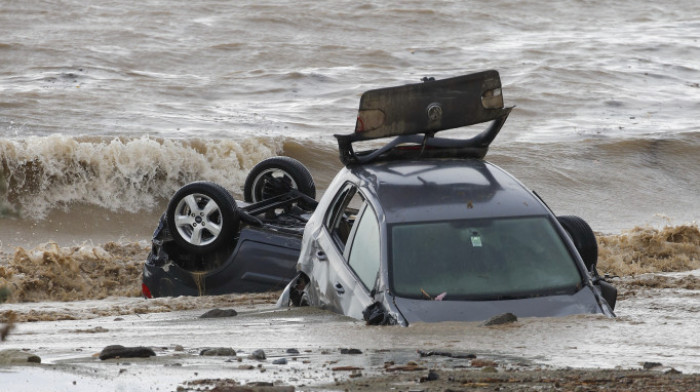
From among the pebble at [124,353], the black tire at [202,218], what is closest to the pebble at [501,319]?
the pebble at [124,353]

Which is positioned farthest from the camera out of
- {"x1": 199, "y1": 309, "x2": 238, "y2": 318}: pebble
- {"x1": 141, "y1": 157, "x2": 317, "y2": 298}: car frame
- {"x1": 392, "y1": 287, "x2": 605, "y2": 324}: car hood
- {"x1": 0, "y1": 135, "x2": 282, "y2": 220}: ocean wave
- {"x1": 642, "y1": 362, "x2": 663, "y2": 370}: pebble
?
{"x1": 0, "y1": 135, "x2": 282, "y2": 220}: ocean wave

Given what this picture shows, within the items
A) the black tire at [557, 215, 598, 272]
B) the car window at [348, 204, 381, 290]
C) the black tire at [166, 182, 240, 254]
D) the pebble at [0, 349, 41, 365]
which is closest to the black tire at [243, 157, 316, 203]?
the black tire at [166, 182, 240, 254]

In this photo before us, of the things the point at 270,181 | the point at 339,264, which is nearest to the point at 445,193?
the point at 339,264

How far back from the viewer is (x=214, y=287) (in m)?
9.06

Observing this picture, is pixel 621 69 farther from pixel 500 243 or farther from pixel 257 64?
pixel 500 243

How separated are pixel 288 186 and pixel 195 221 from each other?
1400 mm

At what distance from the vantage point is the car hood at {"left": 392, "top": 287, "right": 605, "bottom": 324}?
600cm

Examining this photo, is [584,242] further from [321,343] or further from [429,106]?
[321,343]

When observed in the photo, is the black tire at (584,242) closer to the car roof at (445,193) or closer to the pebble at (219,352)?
the car roof at (445,193)

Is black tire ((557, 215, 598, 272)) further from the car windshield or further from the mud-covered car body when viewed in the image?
the car windshield

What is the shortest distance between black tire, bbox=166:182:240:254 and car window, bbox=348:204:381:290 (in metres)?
2.58

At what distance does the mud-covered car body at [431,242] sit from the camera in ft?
20.2

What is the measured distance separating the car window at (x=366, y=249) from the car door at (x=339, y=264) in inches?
1.4

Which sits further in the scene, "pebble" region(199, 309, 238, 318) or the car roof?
"pebble" region(199, 309, 238, 318)
